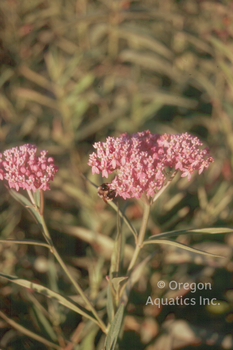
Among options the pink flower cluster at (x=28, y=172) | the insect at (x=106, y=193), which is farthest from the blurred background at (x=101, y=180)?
the pink flower cluster at (x=28, y=172)

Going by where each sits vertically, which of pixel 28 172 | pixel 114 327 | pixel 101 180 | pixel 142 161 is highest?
pixel 101 180

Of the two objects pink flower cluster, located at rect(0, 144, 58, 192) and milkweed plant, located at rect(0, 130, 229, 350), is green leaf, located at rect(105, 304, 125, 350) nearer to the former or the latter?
milkweed plant, located at rect(0, 130, 229, 350)

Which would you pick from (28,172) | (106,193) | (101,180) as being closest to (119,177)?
(106,193)

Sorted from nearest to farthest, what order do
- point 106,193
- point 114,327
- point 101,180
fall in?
point 114,327 < point 106,193 < point 101,180

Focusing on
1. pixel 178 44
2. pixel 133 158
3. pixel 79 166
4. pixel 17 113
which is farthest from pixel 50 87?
pixel 133 158

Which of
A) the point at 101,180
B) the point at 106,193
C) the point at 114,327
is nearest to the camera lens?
the point at 114,327

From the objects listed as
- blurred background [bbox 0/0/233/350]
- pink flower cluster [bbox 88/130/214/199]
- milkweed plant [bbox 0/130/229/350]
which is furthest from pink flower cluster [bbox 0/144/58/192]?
blurred background [bbox 0/0/233/350]

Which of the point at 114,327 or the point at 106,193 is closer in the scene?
the point at 114,327

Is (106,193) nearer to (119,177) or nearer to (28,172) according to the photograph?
(119,177)
